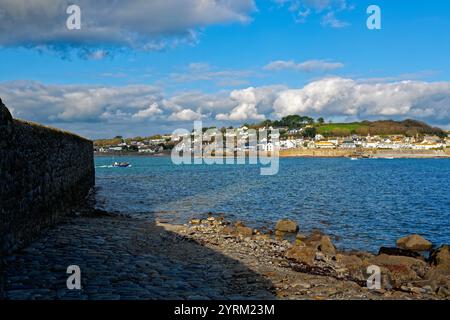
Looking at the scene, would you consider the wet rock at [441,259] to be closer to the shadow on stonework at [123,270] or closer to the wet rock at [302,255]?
the wet rock at [302,255]

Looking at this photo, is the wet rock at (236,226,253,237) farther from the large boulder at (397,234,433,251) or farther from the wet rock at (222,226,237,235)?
the large boulder at (397,234,433,251)

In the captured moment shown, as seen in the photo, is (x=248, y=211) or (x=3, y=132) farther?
(x=248, y=211)

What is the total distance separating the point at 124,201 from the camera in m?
36.1

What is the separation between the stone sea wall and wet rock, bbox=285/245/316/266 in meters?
9.09

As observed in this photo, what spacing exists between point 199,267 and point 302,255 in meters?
4.79

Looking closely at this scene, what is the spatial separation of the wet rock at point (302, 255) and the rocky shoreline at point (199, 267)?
0.04 metres

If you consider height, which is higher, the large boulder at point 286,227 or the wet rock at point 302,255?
the wet rock at point 302,255

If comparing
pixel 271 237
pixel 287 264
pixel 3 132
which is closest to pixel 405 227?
pixel 271 237

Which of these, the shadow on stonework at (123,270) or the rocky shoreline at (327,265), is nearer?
the shadow on stonework at (123,270)

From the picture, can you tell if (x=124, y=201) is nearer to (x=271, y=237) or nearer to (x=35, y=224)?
(x=271, y=237)

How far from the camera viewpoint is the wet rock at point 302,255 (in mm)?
15452

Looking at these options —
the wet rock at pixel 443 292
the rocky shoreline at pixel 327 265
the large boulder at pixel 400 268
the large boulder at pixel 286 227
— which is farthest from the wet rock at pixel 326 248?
the wet rock at pixel 443 292

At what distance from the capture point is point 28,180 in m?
13.4
